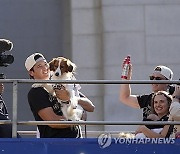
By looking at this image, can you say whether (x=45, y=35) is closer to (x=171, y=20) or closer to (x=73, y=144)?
(x=171, y=20)

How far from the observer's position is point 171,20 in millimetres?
10953

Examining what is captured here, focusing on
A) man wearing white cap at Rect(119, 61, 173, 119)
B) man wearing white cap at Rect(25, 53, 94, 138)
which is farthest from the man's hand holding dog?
man wearing white cap at Rect(119, 61, 173, 119)

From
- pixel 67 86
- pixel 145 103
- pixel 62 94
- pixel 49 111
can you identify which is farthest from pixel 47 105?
pixel 145 103

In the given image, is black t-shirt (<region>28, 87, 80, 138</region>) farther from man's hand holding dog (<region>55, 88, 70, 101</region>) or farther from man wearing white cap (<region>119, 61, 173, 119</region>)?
man wearing white cap (<region>119, 61, 173, 119</region>)

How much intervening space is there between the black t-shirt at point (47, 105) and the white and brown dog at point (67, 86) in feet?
0.24

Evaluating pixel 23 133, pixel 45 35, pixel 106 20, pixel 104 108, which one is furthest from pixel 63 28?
pixel 23 133

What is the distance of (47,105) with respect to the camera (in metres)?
5.87

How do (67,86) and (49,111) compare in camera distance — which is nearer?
(49,111)

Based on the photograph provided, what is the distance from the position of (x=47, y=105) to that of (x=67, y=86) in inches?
12.5

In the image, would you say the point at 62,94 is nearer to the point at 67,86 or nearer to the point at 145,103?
the point at 67,86

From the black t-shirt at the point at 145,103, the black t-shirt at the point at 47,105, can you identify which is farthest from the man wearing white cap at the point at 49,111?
the black t-shirt at the point at 145,103

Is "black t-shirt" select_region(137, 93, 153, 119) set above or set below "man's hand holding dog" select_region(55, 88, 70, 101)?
below

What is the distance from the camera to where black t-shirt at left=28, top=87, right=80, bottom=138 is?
5.89 meters

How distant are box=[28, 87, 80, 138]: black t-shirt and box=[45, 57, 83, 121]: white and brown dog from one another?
0.24ft
